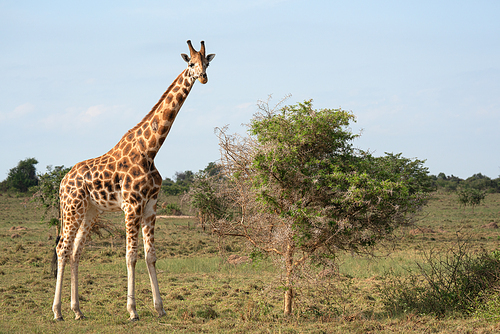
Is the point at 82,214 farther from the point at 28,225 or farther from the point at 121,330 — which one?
the point at 28,225

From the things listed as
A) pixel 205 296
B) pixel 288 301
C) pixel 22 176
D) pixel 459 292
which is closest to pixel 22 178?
pixel 22 176

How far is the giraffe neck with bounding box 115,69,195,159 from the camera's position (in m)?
9.58

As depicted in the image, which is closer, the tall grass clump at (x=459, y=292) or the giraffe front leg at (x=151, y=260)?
the tall grass clump at (x=459, y=292)

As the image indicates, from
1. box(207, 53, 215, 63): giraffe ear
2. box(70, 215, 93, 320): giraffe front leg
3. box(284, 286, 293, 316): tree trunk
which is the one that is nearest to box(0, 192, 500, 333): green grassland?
box(284, 286, 293, 316): tree trunk

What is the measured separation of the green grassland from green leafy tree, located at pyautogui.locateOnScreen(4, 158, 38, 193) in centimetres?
3718

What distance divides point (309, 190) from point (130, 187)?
3.68m

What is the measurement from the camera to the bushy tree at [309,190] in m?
8.64

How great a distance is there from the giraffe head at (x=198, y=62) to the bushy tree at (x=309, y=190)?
50.2 inches

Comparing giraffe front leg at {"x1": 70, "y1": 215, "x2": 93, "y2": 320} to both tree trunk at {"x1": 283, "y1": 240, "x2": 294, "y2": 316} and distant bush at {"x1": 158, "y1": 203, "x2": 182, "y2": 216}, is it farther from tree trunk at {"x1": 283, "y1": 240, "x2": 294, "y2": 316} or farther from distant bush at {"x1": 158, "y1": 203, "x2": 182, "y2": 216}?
distant bush at {"x1": 158, "y1": 203, "x2": 182, "y2": 216}

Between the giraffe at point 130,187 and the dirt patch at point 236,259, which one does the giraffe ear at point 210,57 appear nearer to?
the giraffe at point 130,187

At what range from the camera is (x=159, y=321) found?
8922 mm

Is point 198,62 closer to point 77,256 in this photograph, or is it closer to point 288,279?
point 288,279

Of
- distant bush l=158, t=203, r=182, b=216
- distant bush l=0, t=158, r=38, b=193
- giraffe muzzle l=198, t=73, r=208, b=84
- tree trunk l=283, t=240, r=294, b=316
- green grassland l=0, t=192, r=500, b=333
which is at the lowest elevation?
green grassland l=0, t=192, r=500, b=333

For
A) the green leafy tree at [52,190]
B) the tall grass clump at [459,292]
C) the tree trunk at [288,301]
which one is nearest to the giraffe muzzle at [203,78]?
the tree trunk at [288,301]
